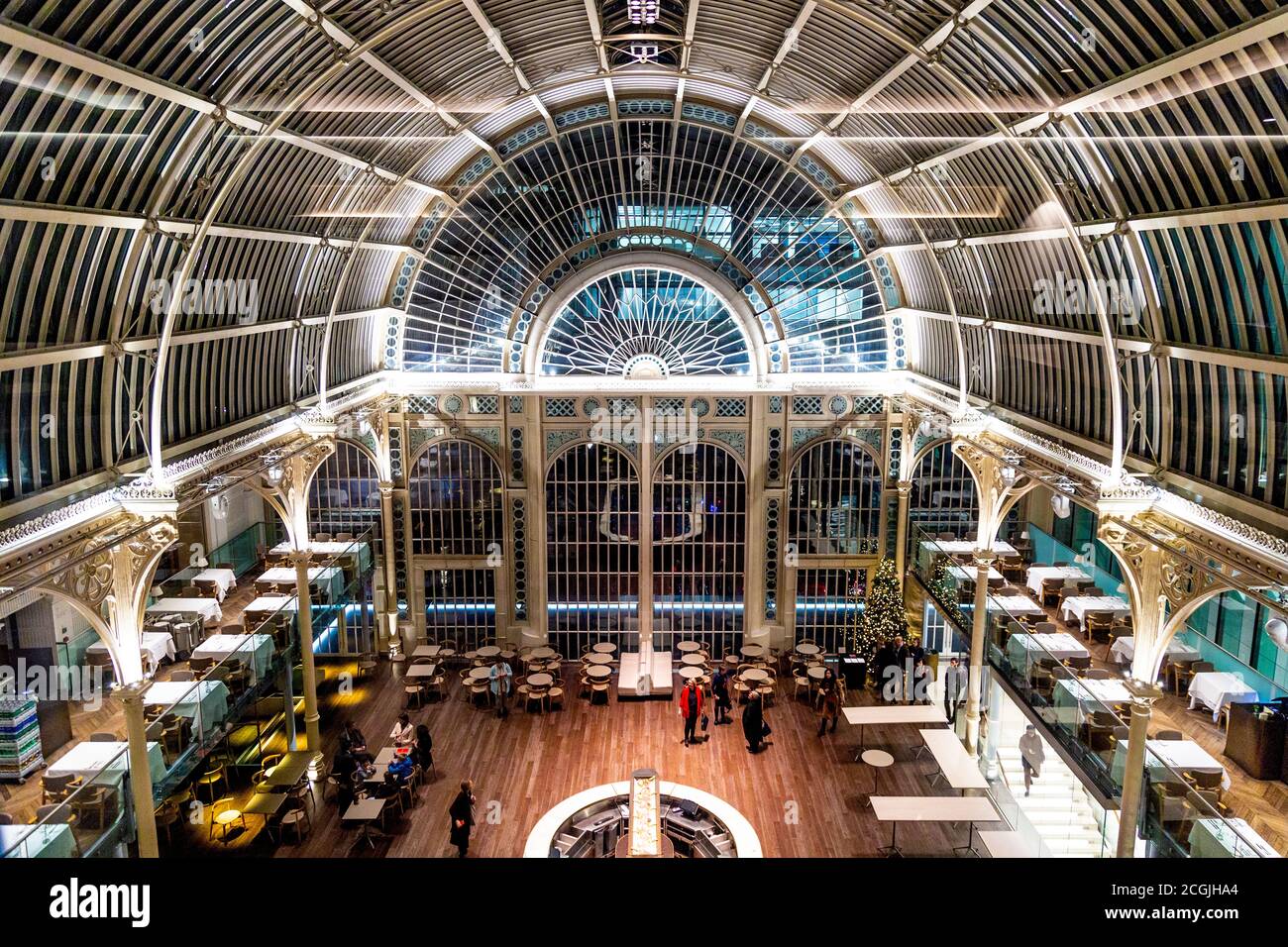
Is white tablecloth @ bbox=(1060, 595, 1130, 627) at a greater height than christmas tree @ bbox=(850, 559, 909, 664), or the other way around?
white tablecloth @ bbox=(1060, 595, 1130, 627)

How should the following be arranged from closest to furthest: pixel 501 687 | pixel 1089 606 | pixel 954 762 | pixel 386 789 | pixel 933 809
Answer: pixel 933 809, pixel 954 762, pixel 386 789, pixel 1089 606, pixel 501 687

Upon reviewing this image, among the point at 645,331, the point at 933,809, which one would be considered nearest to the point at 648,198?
the point at 645,331

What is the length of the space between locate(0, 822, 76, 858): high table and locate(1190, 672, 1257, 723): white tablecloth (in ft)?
65.0

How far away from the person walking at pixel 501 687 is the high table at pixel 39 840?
13758 mm

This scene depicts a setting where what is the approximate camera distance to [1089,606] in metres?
22.0

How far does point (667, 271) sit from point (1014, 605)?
13800 mm

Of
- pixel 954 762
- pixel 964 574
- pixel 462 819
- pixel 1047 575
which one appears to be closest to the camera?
pixel 462 819

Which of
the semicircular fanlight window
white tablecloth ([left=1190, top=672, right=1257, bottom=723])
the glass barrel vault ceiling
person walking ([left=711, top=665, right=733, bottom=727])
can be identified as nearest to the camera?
white tablecloth ([left=1190, top=672, right=1257, bottom=723])

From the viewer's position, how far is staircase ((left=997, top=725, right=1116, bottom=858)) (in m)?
16.8

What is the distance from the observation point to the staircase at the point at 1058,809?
1684 centimetres

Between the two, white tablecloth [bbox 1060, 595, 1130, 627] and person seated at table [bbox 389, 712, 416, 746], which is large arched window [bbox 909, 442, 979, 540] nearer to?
white tablecloth [bbox 1060, 595, 1130, 627]

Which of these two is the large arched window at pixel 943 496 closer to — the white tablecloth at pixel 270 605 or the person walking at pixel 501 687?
the person walking at pixel 501 687

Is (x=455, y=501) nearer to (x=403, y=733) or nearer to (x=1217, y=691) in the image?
(x=403, y=733)

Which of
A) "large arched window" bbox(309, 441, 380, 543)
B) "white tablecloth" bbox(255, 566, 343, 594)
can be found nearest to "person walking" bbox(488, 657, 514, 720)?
"white tablecloth" bbox(255, 566, 343, 594)
